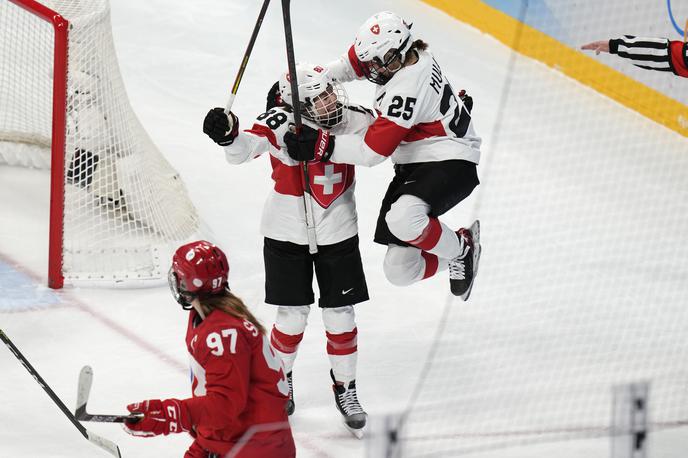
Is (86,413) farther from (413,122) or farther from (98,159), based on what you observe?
(98,159)

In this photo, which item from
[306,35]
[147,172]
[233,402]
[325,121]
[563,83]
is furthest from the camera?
[306,35]

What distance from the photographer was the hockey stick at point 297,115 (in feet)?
11.3

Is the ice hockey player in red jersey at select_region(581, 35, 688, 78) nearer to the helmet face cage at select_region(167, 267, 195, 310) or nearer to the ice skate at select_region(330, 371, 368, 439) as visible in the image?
the ice skate at select_region(330, 371, 368, 439)

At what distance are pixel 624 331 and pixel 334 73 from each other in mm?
1665

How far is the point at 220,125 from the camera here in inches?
136

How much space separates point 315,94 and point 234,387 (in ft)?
4.28

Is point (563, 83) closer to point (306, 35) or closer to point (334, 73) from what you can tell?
point (306, 35)

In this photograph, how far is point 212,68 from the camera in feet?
23.4

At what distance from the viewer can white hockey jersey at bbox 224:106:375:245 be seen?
11.9 feet

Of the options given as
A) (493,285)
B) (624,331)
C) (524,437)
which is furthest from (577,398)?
(493,285)

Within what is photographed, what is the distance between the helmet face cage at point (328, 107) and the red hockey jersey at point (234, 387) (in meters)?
1.08

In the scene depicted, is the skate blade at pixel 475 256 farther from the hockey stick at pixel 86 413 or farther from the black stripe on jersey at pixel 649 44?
the hockey stick at pixel 86 413

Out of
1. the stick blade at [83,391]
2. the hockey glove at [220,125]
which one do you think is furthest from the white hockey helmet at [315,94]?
the stick blade at [83,391]

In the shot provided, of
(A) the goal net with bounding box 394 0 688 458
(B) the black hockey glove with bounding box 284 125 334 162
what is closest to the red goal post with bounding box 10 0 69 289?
(B) the black hockey glove with bounding box 284 125 334 162
